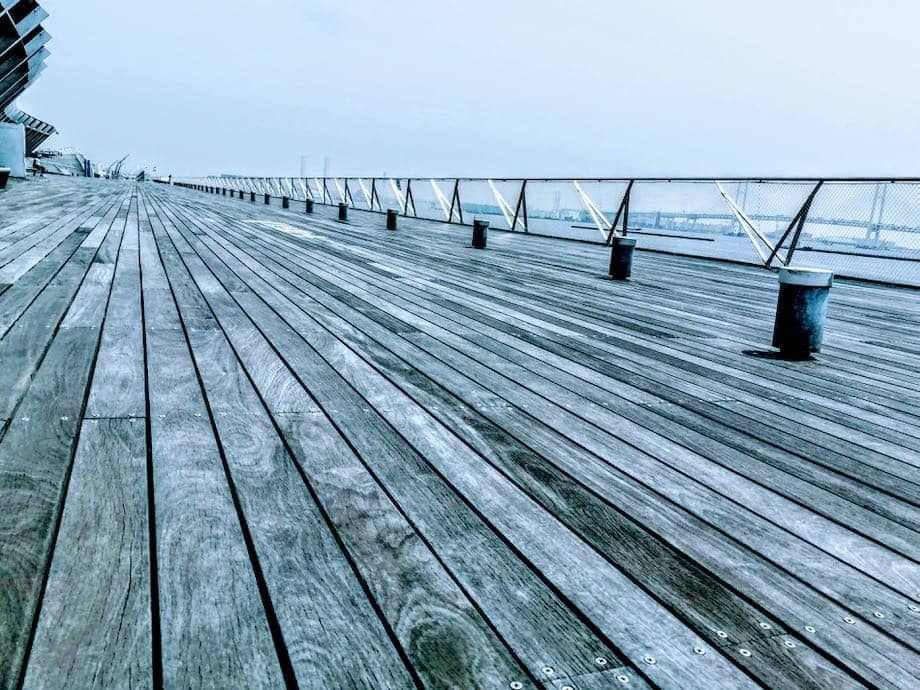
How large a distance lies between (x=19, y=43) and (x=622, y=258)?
3264 cm

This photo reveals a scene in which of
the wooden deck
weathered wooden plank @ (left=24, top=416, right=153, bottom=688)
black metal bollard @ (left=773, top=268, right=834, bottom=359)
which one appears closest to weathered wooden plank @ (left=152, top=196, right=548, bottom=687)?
the wooden deck

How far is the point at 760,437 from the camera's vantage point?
2689 millimetres

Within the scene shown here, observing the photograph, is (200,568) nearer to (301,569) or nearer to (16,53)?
(301,569)

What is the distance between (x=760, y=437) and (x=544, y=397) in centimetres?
87

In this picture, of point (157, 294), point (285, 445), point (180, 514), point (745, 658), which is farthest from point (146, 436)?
point (157, 294)

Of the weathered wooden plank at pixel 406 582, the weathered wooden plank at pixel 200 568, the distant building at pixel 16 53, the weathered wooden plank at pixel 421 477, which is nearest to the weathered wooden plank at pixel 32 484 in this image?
the weathered wooden plank at pixel 200 568

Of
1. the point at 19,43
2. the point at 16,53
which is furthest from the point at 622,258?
the point at 16,53

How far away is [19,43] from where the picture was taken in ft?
98.2

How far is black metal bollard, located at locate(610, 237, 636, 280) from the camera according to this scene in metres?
7.46

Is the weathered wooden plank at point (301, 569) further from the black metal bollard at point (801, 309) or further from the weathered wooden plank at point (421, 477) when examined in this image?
the black metal bollard at point (801, 309)

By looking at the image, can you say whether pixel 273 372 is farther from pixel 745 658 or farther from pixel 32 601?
pixel 745 658

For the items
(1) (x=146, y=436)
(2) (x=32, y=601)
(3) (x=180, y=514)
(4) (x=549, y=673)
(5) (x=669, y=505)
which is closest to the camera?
(4) (x=549, y=673)

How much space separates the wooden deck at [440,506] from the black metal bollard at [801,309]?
17 centimetres

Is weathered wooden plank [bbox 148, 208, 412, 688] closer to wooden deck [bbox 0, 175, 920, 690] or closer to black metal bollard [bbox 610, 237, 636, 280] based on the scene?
wooden deck [bbox 0, 175, 920, 690]
